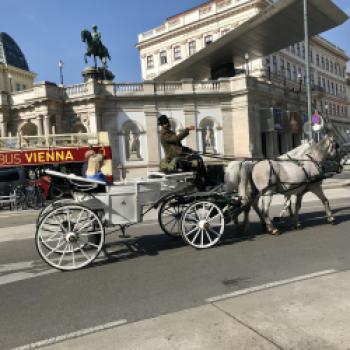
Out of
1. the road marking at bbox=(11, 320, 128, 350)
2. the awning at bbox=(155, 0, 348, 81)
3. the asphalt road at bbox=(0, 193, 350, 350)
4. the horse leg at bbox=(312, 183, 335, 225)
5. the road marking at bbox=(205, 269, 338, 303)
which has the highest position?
the awning at bbox=(155, 0, 348, 81)

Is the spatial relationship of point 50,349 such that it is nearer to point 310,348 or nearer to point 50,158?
point 310,348

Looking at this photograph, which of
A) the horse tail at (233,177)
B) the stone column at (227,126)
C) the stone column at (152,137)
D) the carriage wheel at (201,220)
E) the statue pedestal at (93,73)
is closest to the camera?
the carriage wheel at (201,220)

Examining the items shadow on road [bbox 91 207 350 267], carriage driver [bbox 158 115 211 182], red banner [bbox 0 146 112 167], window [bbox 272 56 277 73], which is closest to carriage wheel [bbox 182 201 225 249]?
shadow on road [bbox 91 207 350 267]

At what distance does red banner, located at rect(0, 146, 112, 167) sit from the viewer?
67.9 feet

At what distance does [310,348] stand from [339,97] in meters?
95.5

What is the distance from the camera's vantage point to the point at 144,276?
18.3 ft

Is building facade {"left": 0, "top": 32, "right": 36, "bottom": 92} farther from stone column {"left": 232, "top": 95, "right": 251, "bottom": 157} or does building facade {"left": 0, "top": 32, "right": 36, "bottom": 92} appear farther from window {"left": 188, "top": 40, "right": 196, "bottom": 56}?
stone column {"left": 232, "top": 95, "right": 251, "bottom": 157}

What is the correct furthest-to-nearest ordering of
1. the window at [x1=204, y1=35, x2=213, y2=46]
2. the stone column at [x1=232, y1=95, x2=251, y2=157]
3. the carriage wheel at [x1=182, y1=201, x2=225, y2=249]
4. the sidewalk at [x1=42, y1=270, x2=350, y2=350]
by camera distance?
the window at [x1=204, y1=35, x2=213, y2=46] → the stone column at [x1=232, y1=95, x2=251, y2=157] → the carriage wheel at [x1=182, y1=201, x2=225, y2=249] → the sidewalk at [x1=42, y1=270, x2=350, y2=350]

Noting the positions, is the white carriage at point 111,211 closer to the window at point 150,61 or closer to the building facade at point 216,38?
the building facade at point 216,38

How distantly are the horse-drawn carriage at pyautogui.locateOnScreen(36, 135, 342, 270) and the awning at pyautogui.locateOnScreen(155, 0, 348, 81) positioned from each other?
99.2ft

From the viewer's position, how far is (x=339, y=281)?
4.78m

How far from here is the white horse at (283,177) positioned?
794cm

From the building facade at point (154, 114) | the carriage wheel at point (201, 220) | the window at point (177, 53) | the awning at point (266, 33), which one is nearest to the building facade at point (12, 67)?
the window at point (177, 53)

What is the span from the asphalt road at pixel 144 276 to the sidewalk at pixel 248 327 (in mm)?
321
